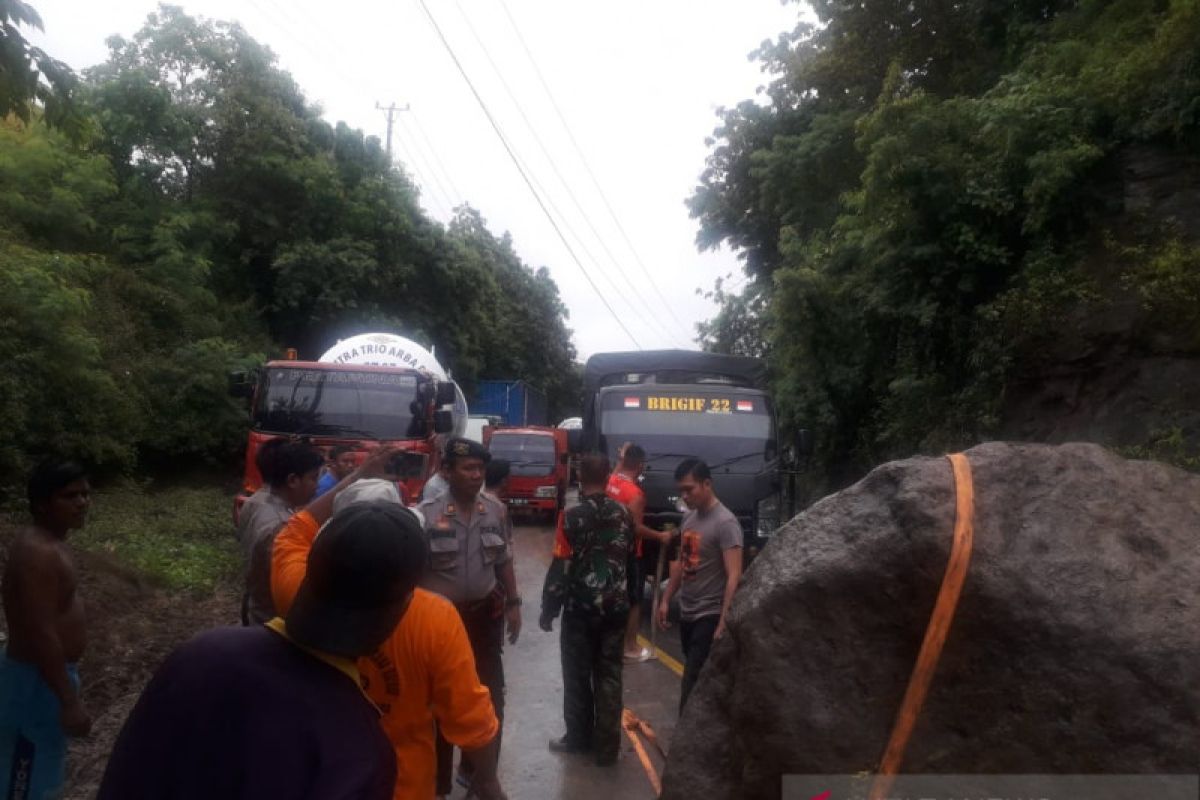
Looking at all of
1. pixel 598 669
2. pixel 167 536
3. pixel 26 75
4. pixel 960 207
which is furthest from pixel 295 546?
pixel 960 207

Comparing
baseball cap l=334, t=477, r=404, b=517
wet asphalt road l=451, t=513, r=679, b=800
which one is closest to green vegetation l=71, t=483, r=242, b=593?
wet asphalt road l=451, t=513, r=679, b=800

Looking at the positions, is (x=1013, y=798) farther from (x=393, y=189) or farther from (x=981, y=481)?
(x=393, y=189)

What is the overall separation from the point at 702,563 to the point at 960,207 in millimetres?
9483

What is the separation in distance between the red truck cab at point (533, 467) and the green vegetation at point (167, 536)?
599 centimetres

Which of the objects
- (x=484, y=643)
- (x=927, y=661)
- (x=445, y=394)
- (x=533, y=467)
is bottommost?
(x=533, y=467)

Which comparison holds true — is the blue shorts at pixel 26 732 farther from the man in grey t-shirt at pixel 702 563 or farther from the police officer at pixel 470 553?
the man in grey t-shirt at pixel 702 563

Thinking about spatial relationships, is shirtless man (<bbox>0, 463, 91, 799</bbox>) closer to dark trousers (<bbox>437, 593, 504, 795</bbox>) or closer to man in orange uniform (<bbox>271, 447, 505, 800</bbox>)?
man in orange uniform (<bbox>271, 447, 505, 800</bbox>)

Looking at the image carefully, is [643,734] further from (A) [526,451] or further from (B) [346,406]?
(A) [526,451]

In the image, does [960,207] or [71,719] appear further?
[960,207]

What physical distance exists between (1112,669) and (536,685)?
20.0 ft

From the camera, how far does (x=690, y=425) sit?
12.0 meters

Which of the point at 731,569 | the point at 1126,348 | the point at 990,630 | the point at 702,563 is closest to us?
the point at 990,630

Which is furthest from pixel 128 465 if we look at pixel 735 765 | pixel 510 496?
pixel 735 765

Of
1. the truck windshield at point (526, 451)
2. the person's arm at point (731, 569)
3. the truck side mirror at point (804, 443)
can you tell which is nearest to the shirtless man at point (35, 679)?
the person's arm at point (731, 569)
